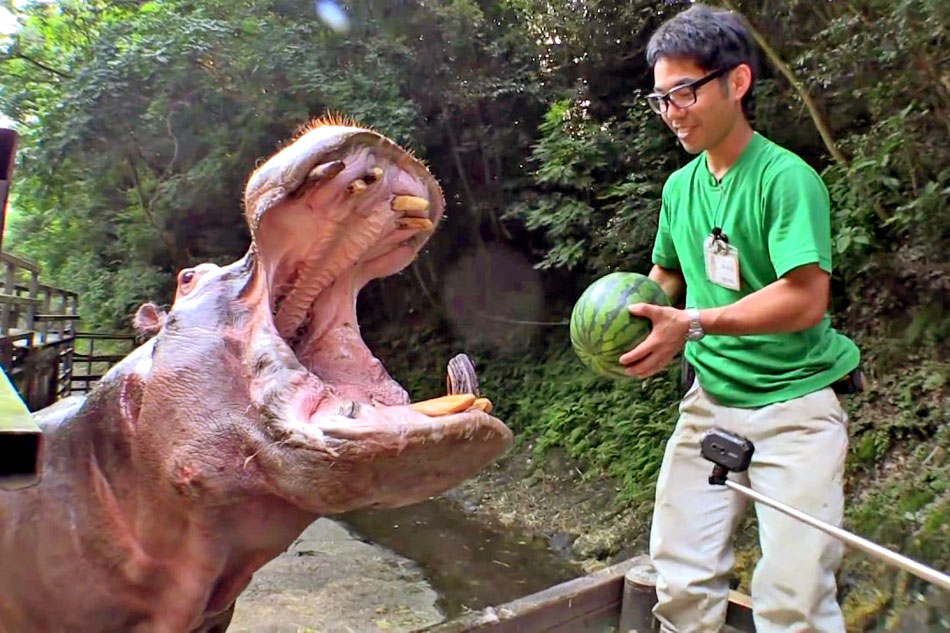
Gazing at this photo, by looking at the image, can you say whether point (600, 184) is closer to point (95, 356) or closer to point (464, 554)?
point (464, 554)

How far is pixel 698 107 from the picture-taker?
1.92 meters

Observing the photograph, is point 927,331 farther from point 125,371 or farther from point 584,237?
point 125,371

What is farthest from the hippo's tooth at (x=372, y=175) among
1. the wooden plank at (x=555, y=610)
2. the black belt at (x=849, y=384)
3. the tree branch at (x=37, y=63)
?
the tree branch at (x=37, y=63)

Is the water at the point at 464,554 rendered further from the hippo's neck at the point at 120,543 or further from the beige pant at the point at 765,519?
the hippo's neck at the point at 120,543

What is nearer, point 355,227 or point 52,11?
point 355,227

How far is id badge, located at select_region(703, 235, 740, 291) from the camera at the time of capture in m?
1.99

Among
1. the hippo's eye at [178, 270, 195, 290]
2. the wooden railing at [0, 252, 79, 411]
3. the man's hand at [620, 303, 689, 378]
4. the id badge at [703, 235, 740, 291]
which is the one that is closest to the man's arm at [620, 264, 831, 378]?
the man's hand at [620, 303, 689, 378]

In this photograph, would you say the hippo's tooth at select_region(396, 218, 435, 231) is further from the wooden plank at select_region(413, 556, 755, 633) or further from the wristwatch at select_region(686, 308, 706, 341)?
the wooden plank at select_region(413, 556, 755, 633)

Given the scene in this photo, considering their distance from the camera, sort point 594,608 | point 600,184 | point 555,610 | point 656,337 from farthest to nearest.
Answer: point 600,184
point 594,608
point 555,610
point 656,337

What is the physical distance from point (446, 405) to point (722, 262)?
1.09 metres

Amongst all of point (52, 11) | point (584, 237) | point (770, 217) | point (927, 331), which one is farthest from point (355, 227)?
point (52, 11)

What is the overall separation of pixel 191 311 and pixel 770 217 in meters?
1.28

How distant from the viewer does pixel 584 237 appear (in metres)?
7.50

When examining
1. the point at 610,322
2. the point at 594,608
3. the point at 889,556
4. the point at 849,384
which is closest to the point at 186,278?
the point at 610,322
